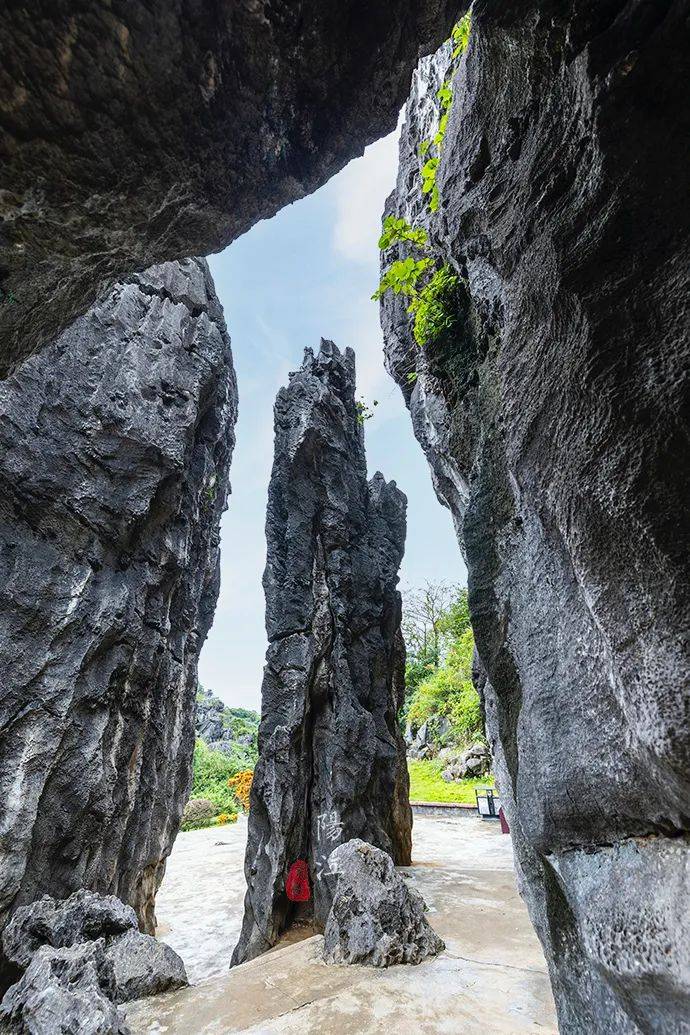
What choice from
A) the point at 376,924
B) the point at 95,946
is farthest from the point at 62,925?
the point at 376,924

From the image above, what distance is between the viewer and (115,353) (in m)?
8.56

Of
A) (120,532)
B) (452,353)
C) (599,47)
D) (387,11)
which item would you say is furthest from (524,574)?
(120,532)

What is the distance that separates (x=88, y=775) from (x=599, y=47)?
28.2 feet

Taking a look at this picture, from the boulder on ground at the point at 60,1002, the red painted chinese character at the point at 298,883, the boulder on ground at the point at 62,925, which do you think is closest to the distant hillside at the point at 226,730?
the red painted chinese character at the point at 298,883

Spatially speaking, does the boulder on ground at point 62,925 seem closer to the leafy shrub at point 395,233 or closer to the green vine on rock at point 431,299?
the green vine on rock at point 431,299

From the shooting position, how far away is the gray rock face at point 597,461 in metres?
1.89

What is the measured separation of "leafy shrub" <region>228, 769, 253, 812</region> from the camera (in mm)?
26562

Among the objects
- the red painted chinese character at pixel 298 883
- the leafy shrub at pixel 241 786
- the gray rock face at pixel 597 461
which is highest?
the gray rock face at pixel 597 461

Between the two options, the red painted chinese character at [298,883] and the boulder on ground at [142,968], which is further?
the red painted chinese character at [298,883]

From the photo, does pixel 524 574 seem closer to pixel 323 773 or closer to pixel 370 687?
pixel 323 773

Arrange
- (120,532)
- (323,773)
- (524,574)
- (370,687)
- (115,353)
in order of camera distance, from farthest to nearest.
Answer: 1. (370,687)
2. (323,773)
3. (115,353)
4. (120,532)
5. (524,574)

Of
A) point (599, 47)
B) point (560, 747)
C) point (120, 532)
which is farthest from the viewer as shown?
point (120, 532)

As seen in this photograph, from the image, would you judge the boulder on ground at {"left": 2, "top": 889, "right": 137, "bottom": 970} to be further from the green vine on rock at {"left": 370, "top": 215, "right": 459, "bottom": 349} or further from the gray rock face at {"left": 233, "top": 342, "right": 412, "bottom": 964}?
the green vine on rock at {"left": 370, "top": 215, "right": 459, "bottom": 349}

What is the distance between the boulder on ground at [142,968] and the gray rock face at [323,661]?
366cm
